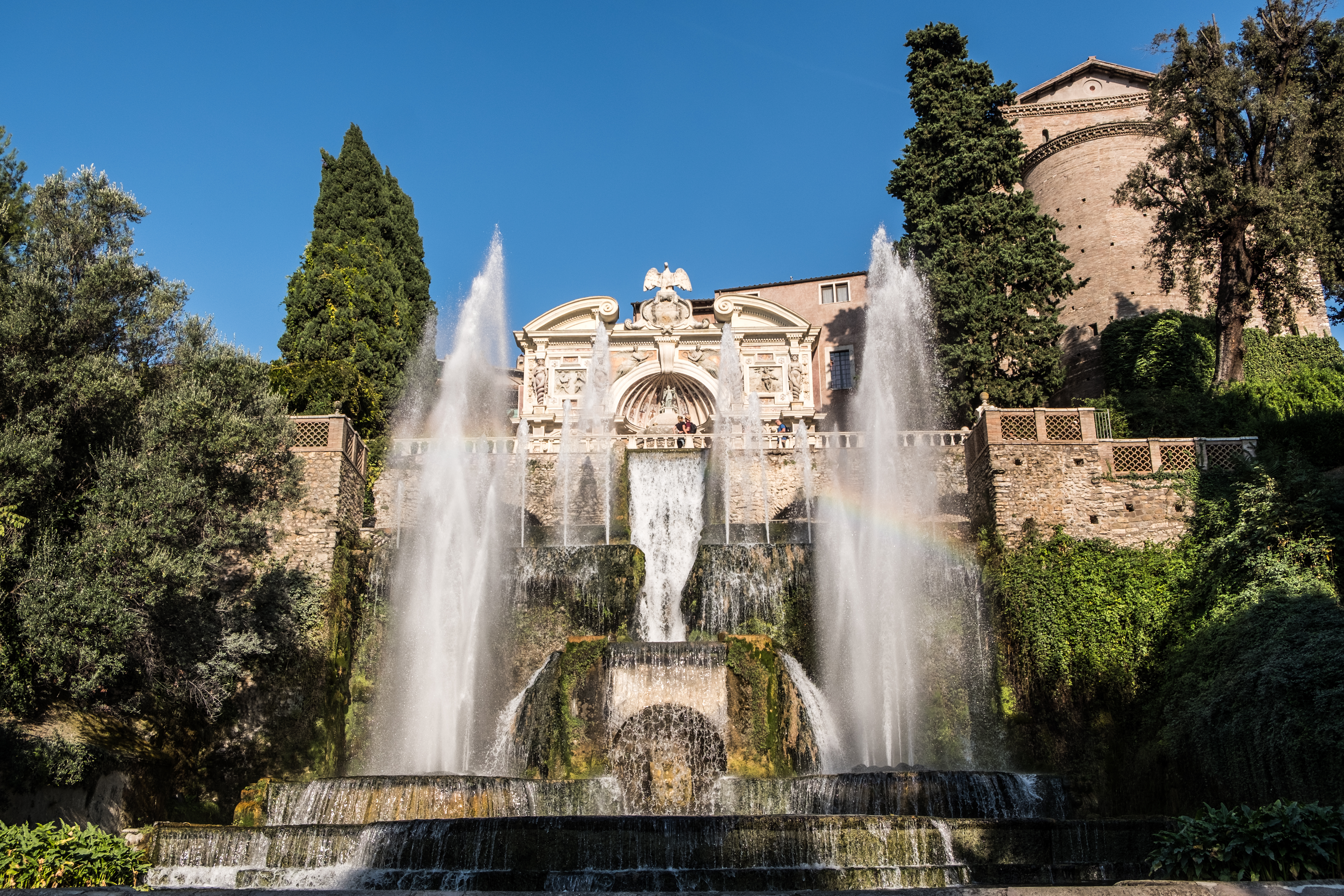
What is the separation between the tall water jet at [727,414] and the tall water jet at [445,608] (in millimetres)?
5011

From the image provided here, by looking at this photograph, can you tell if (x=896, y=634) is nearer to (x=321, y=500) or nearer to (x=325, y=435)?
(x=321, y=500)

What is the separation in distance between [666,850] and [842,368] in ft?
94.4

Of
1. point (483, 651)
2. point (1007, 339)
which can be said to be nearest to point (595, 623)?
point (483, 651)

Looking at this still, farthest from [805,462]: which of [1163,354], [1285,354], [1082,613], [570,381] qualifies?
[1285,354]

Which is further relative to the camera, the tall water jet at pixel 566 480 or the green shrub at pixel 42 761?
the tall water jet at pixel 566 480

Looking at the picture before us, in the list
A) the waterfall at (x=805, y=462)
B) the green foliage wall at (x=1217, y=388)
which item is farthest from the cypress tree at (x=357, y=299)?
the green foliage wall at (x=1217, y=388)

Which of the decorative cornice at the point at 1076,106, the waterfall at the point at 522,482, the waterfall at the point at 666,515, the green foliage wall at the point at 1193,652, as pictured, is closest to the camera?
the green foliage wall at the point at 1193,652

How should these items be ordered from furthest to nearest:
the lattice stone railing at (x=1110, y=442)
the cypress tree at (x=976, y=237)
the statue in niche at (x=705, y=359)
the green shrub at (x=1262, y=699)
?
the statue in niche at (x=705, y=359)
the cypress tree at (x=976, y=237)
the lattice stone railing at (x=1110, y=442)
the green shrub at (x=1262, y=699)

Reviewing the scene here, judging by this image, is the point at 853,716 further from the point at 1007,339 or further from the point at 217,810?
the point at 1007,339

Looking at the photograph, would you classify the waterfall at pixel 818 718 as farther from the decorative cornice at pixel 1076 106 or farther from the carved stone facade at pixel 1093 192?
the decorative cornice at pixel 1076 106

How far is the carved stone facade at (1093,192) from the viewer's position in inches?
1198

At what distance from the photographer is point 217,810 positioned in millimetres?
15570

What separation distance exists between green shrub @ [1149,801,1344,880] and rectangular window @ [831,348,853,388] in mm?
28884

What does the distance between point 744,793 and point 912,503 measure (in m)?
10.5
